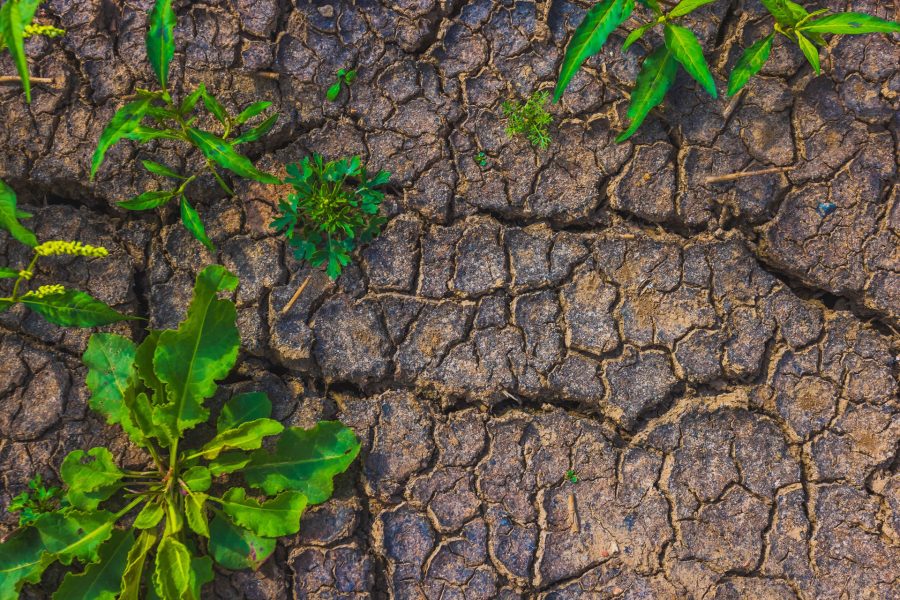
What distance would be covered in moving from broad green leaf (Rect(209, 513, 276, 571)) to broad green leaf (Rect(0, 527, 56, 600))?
550 mm

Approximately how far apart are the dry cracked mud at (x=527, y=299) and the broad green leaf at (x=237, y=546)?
126 millimetres

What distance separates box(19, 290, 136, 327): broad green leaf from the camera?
8.32 feet

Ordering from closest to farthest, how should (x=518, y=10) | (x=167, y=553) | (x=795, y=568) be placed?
(x=167, y=553) → (x=795, y=568) → (x=518, y=10)

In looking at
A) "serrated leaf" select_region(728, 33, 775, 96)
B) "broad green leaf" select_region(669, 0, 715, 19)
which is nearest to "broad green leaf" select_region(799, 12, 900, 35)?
"serrated leaf" select_region(728, 33, 775, 96)

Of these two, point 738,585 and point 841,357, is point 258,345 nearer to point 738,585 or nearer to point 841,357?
point 738,585

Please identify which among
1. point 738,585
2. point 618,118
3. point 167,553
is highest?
point 618,118

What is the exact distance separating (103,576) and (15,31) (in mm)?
1816

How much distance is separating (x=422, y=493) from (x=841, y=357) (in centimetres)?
171

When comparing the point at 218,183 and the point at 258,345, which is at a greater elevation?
the point at 218,183

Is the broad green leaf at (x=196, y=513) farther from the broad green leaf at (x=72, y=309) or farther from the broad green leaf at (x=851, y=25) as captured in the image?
the broad green leaf at (x=851, y=25)

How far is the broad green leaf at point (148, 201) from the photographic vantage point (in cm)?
262

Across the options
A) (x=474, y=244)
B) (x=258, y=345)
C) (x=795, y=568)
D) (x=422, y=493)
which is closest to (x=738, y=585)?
(x=795, y=568)

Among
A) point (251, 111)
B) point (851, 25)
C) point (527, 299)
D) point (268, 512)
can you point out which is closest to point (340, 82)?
point (251, 111)

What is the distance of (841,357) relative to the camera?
275 centimetres
